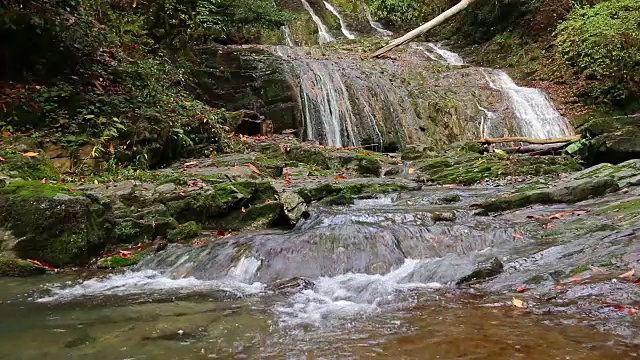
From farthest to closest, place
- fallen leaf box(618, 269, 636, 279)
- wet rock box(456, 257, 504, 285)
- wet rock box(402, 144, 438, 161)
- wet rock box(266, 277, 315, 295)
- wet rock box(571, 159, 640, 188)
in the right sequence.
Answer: wet rock box(402, 144, 438, 161) → wet rock box(571, 159, 640, 188) → wet rock box(266, 277, 315, 295) → wet rock box(456, 257, 504, 285) → fallen leaf box(618, 269, 636, 279)

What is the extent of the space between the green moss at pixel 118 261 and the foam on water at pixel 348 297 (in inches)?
88.5

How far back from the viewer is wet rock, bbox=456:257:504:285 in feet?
13.2

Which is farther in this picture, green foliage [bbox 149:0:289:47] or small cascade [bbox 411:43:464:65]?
small cascade [bbox 411:43:464:65]

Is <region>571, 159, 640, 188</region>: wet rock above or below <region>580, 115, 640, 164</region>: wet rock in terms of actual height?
below

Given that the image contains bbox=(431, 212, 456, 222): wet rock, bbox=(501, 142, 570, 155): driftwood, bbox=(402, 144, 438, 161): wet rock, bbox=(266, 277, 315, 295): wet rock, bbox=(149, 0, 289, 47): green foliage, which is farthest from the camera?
bbox=(149, 0, 289, 47): green foliage

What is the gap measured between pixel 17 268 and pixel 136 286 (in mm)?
1342

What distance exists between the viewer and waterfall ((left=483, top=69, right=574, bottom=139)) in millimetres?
14898

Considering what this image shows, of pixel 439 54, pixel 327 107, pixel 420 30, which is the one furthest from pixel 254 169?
pixel 439 54

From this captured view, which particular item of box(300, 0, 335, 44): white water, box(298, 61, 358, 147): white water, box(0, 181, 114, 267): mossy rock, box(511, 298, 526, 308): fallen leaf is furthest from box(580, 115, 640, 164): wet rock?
box(300, 0, 335, 44): white water

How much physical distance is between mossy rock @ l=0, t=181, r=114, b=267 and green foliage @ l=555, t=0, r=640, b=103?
52.5ft

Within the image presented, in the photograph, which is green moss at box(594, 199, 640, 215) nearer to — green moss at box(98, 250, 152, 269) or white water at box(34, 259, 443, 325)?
white water at box(34, 259, 443, 325)

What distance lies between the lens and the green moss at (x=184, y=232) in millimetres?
6062

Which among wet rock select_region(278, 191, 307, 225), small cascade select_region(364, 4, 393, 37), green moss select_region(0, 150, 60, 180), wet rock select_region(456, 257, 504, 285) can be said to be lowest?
wet rock select_region(456, 257, 504, 285)

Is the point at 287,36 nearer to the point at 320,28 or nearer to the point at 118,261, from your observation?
the point at 320,28
